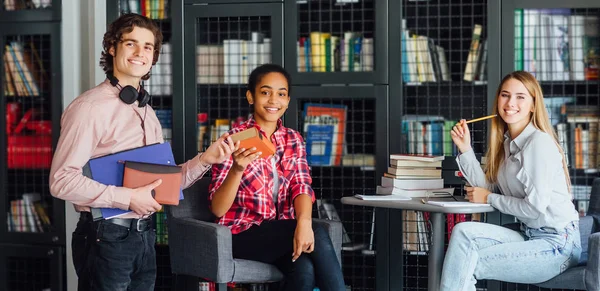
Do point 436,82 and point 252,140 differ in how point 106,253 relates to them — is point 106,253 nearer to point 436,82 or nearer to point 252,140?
point 252,140

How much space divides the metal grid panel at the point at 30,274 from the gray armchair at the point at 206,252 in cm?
128

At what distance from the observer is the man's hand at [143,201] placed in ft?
8.43

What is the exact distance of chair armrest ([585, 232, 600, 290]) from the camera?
111 inches

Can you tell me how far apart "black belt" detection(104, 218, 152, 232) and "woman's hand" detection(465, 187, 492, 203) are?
1354 millimetres

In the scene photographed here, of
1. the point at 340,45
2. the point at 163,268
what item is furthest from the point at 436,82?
the point at 163,268

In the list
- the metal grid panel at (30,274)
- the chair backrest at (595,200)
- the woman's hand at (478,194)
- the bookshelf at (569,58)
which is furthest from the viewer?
the metal grid panel at (30,274)

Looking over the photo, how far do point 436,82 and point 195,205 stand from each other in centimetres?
147

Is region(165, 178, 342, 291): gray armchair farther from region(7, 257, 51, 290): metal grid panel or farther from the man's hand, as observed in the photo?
region(7, 257, 51, 290): metal grid panel

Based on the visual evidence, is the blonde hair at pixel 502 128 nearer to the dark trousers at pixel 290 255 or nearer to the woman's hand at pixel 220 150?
the dark trousers at pixel 290 255

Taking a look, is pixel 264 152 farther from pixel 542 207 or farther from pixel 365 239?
pixel 365 239

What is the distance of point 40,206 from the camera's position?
4270 mm

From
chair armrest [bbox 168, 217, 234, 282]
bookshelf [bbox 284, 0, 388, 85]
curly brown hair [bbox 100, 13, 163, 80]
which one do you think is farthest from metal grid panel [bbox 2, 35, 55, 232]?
curly brown hair [bbox 100, 13, 163, 80]

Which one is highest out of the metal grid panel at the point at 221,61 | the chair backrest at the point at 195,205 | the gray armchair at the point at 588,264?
the metal grid panel at the point at 221,61

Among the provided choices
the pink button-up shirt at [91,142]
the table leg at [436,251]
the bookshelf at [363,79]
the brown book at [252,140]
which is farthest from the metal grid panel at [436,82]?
the pink button-up shirt at [91,142]
